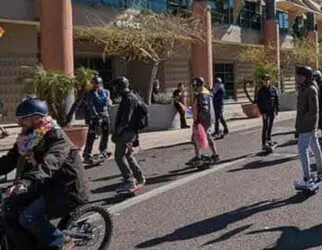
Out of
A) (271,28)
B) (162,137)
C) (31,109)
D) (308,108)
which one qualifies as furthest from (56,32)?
(271,28)

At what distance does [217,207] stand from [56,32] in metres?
12.4

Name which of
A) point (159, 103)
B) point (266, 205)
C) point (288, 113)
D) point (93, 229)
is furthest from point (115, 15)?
point (93, 229)

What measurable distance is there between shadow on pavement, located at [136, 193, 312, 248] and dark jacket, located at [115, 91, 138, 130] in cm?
211

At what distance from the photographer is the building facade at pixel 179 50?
2175 cm

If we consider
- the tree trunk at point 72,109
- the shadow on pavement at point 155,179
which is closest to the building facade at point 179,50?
the tree trunk at point 72,109

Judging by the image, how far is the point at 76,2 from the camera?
22.4m

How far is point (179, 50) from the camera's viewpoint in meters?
31.0

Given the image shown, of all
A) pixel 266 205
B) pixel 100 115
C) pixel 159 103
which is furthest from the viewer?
pixel 159 103

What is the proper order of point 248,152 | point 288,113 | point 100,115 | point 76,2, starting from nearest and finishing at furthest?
point 100,115
point 248,152
point 76,2
point 288,113

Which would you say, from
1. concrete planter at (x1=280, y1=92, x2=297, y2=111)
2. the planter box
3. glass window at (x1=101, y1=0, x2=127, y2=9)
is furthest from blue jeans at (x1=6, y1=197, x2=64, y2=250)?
concrete planter at (x1=280, y1=92, x2=297, y2=111)

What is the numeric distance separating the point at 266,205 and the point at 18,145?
155 inches

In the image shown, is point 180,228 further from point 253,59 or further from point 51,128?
point 253,59

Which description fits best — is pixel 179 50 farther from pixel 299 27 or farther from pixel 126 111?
pixel 126 111

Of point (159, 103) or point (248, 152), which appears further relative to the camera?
point (159, 103)
